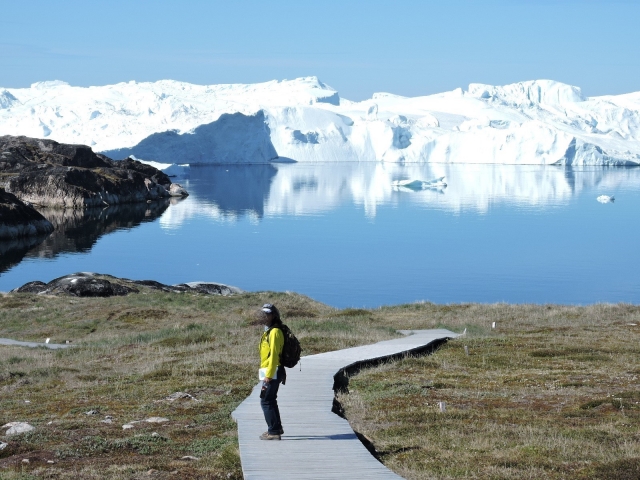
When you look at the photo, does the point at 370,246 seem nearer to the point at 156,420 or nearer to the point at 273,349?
the point at 156,420

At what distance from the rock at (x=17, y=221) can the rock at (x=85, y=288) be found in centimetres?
3785

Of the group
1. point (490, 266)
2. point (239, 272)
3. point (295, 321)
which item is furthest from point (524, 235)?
point (295, 321)

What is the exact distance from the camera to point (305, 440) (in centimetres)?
1158

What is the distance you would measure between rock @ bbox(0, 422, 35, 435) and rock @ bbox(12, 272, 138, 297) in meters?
31.2

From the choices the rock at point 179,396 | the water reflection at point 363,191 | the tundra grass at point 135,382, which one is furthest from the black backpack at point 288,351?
the water reflection at point 363,191

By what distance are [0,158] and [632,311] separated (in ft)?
357

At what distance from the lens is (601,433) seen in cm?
1213

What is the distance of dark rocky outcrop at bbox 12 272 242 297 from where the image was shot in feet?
145

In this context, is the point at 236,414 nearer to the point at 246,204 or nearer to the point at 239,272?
the point at 239,272

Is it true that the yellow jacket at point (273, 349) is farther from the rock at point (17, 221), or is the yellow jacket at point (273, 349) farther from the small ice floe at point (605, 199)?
the small ice floe at point (605, 199)

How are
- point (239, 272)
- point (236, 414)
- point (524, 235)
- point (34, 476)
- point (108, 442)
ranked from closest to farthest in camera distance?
1. point (34, 476)
2. point (108, 442)
3. point (236, 414)
4. point (239, 272)
5. point (524, 235)

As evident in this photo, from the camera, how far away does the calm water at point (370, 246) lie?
5519cm

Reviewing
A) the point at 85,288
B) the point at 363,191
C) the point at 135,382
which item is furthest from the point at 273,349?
the point at 363,191

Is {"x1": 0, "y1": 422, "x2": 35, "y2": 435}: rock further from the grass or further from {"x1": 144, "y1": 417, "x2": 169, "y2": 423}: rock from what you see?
{"x1": 144, "y1": 417, "x2": 169, "y2": 423}: rock
